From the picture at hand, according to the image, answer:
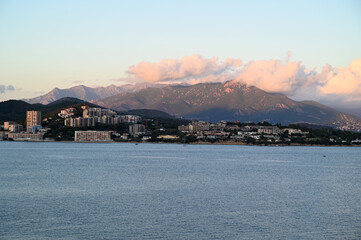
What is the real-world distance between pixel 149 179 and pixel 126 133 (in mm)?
114980

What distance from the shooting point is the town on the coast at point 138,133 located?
144m

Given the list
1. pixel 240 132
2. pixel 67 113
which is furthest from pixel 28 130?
pixel 240 132

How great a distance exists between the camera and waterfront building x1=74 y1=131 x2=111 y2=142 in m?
146

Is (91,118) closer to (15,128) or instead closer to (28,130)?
(28,130)

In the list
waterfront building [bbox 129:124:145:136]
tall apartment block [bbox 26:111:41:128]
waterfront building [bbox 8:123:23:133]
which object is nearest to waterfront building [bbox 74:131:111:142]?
waterfront building [bbox 129:124:145:136]

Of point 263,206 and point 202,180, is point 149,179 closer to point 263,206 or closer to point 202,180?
point 202,180

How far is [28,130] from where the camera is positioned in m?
158

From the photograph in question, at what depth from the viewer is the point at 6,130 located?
162 meters

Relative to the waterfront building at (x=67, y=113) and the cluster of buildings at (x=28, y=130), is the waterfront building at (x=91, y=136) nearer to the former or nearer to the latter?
the cluster of buildings at (x=28, y=130)

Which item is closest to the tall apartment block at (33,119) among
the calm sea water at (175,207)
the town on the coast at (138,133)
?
the town on the coast at (138,133)

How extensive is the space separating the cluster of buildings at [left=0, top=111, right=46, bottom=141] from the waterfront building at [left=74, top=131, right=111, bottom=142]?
1264 cm

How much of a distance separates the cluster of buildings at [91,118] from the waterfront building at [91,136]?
10.4 m

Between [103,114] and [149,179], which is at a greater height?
[103,114]

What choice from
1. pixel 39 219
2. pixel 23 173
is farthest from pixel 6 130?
pixel 39 219
